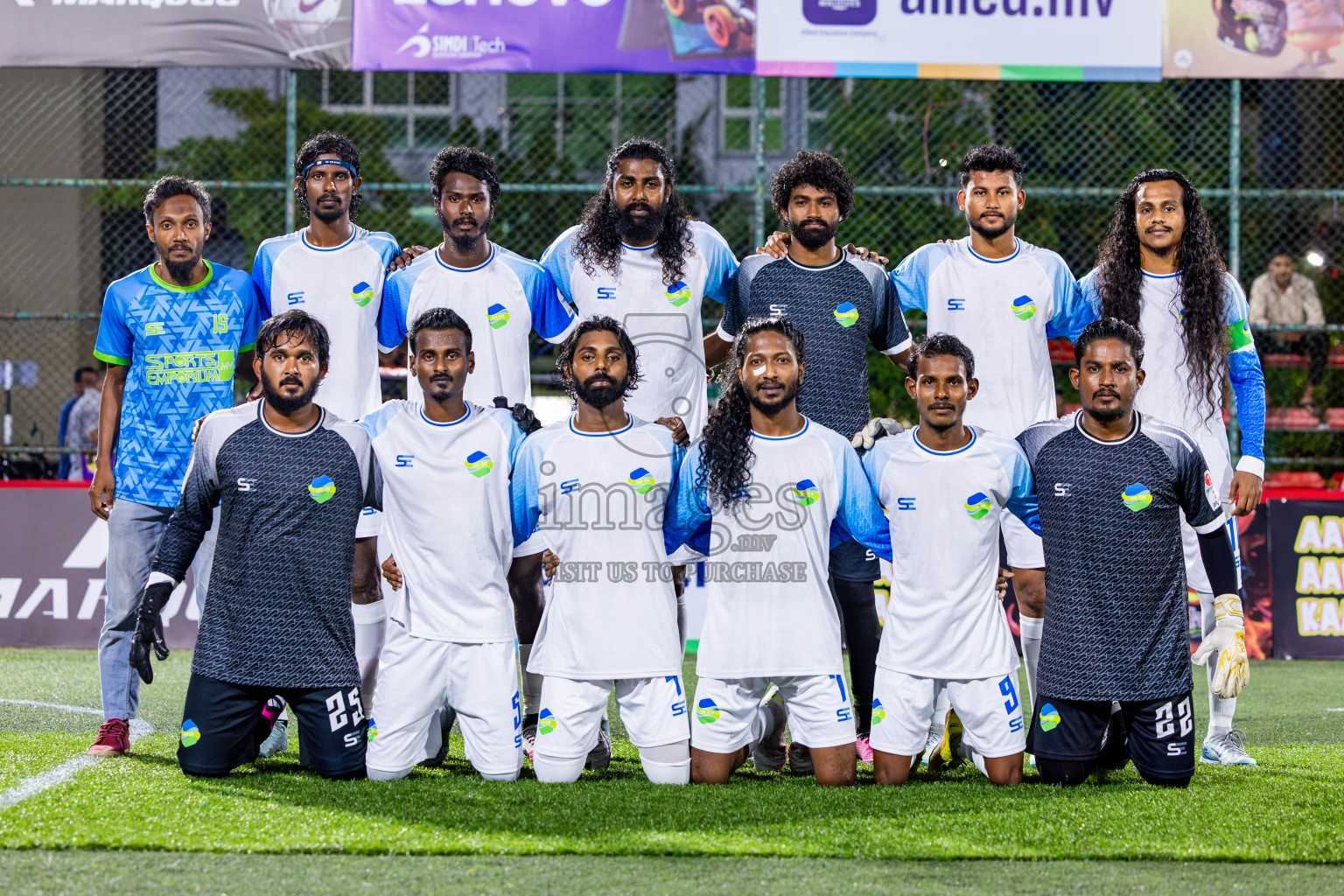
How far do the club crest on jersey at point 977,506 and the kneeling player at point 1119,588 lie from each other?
25 centimetres

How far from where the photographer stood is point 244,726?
4723 mm

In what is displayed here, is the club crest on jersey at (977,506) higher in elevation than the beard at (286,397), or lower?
lower

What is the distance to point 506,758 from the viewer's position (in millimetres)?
4711

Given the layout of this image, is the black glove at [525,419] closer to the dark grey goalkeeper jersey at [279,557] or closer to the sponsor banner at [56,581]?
the dark grey goalkeeper jersey at [279,557]

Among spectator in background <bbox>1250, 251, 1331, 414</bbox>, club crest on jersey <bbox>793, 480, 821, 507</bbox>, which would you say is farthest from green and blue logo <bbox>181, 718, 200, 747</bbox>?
spectator in background <bbox>1250, 251, 1331, 414</bbox>

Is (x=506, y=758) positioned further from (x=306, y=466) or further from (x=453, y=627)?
(x=306, y=466)

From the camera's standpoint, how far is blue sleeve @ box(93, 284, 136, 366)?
5.38 meters

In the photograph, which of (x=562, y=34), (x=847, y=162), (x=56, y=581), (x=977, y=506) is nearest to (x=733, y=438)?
(x=977, y=506)

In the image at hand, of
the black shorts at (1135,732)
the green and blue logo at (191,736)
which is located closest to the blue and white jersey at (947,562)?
the black shorts at (1135,732)

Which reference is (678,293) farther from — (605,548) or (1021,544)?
(1021,544)

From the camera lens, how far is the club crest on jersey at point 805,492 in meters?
4.70

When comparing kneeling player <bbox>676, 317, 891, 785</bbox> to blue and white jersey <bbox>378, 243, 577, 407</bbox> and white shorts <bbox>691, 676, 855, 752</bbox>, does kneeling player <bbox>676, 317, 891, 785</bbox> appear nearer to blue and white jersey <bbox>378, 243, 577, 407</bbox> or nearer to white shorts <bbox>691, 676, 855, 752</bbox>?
white shorts <bbox>691, 676, 855, 752</bbox>

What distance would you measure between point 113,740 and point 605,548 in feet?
6.78

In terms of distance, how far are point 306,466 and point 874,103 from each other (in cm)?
1339
